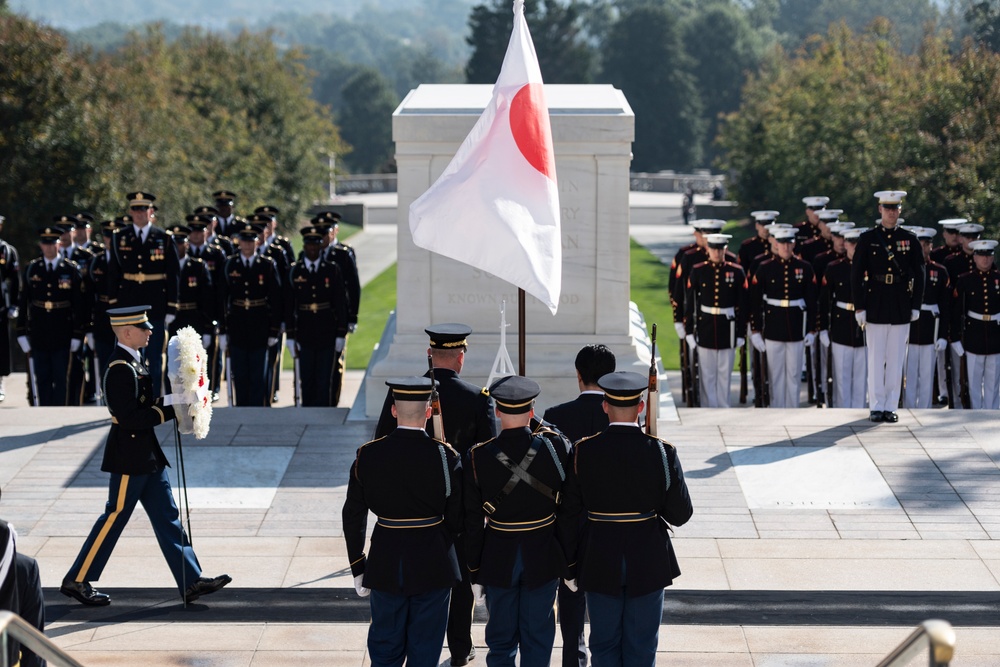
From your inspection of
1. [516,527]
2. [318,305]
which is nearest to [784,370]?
[318,305]

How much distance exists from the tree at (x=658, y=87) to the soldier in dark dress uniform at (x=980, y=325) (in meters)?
65.4

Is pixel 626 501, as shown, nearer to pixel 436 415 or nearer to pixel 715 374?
pixel 436 415

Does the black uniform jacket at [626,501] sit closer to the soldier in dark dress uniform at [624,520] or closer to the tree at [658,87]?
the soldier in dark dress uniform at [624,520]

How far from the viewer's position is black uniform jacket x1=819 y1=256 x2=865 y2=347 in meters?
11.7

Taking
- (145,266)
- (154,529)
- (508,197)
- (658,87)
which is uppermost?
(658,87)

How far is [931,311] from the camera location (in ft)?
38.8

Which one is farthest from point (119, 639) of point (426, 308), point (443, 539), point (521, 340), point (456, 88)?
point (456, 88)

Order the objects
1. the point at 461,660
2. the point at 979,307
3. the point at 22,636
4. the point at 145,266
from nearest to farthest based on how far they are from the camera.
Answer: the point at 22,636, the point at 461,660, the point at 145,266, the point at 979,307

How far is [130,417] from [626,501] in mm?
2709

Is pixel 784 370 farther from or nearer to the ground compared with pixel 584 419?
nearer to the ground

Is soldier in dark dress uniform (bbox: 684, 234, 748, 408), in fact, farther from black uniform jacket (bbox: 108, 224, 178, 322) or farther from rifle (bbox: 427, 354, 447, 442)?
rifle (bbox: 427, 354, 447, 442)

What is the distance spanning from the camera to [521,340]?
758 centimetres

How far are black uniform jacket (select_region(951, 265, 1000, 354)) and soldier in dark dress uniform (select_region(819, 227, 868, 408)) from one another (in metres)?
0.88

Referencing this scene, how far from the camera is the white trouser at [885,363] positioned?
1005cm
